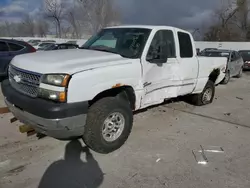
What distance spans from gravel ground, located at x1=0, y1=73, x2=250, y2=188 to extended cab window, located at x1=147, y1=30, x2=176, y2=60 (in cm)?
152

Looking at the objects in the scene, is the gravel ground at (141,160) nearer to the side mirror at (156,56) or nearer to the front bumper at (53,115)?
the front bumper at (53,115)

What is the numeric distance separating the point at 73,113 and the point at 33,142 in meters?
1.50

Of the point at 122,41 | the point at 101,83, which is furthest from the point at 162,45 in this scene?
the point at 101,83

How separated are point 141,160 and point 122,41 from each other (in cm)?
223

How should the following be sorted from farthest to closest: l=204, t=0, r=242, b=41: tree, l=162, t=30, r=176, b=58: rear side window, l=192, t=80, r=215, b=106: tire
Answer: l=204, t=0, r=242, b=41: tree
l=192, t=80, r=215, b=106: tire
l=162, t=30, r=176, b=58: rear side window

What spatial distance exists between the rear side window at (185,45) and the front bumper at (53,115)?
9.42 ft

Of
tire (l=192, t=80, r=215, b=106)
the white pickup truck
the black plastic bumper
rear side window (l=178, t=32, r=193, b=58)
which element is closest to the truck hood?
the white pickup truck

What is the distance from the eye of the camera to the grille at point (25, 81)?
3.58m

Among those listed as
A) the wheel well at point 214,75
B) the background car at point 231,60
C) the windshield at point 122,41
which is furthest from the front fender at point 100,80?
the background car at point 231,60

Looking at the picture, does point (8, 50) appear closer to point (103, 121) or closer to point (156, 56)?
point (156, 56)

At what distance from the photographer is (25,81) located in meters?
3.78

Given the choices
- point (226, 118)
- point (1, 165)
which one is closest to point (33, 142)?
point (1, 165)

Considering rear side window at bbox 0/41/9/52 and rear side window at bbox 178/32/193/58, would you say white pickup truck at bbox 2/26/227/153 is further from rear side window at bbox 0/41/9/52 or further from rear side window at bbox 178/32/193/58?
rear side window at bbox 0/41/9/52

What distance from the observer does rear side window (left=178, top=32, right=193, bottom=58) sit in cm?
556
